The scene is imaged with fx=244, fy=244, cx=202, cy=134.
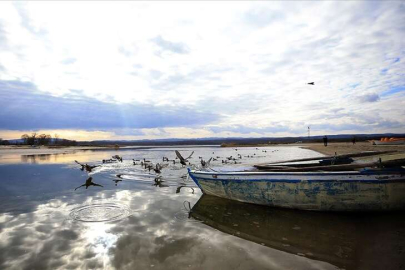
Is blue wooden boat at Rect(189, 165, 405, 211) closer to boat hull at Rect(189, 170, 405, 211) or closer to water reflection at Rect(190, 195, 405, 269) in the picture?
boat hull at Rect(189, 170, 405, 211)

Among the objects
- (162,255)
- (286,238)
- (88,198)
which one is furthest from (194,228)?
(88,198)

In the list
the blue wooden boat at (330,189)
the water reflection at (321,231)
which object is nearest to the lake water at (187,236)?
the water reflection at (321,231)

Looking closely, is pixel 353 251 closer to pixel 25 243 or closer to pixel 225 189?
pixel 225 189

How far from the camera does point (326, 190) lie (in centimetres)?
769

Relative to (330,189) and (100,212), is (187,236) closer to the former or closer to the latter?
(100,212)

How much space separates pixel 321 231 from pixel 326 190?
1.71m

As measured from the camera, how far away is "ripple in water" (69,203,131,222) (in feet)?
24.2

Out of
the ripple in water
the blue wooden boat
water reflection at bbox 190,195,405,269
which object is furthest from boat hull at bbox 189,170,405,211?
the ripple in water

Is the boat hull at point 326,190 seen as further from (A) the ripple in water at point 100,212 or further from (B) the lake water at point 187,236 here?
(A) the ripple in water at point 100,212

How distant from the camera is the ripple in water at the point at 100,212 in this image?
738 centimetres

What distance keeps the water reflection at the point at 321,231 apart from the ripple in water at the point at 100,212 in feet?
7.77

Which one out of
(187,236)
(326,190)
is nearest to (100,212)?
(187,236)

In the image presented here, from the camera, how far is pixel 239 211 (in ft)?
27.2

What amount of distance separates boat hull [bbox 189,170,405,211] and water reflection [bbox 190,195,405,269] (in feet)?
0.92
